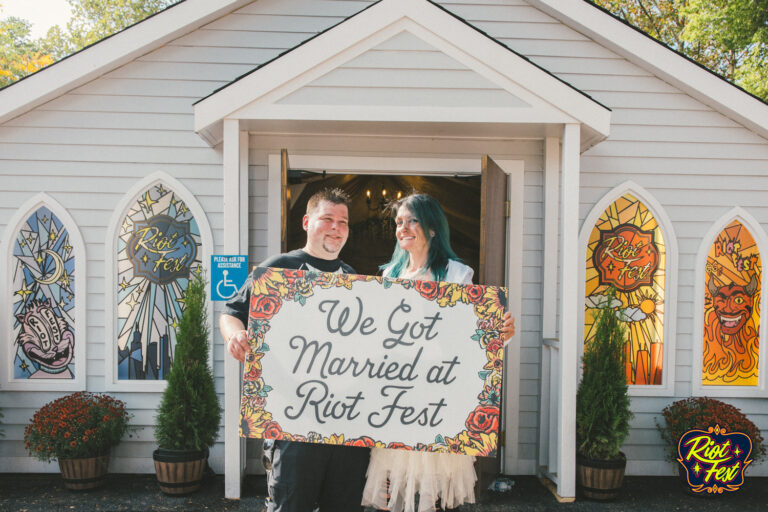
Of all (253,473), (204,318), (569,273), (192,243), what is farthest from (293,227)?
(569,273)

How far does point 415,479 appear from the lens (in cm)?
247

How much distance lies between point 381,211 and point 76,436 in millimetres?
4710

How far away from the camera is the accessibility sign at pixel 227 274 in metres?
3.84

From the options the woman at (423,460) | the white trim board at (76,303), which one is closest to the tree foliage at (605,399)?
the woman at (423,460)

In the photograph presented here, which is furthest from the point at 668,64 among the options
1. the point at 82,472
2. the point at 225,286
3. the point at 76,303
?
the point at 82,472

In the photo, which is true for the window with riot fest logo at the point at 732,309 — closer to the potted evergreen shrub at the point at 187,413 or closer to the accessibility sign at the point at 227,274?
the accessibility sign at the point at 227,274

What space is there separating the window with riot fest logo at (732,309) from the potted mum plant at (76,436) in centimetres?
502

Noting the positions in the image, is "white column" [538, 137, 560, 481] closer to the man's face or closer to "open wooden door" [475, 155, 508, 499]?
"open wooden door" [475, 155, 508, 499]

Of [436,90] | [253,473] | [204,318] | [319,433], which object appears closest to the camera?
[319,433]

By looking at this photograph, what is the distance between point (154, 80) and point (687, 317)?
5.06 meters

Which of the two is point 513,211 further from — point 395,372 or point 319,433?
point 319,433

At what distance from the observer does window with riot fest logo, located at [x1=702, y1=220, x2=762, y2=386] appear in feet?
15.4

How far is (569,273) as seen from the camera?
12.5 ft

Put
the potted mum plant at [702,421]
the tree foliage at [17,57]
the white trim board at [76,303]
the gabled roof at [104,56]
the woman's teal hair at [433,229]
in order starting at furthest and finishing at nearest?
the tree foliage at [17,57] < the white trim board at [76,303] < the gabled roof at [104,56] < the potted mum plant at [702,421] < the woman's teal hair at [433,229]
